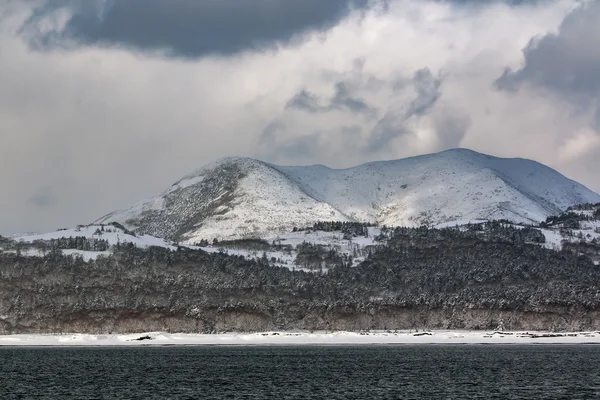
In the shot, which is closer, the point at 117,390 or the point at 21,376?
the point at 117,390

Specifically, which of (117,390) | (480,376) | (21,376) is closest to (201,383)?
(117,390)

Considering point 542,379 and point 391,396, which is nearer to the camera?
point 391,396

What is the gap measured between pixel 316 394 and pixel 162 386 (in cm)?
3365

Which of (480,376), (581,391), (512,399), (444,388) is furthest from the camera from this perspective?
(480,376)

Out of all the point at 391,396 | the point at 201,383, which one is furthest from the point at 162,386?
the point at 391,396

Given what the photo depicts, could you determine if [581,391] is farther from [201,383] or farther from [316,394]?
[201,383]

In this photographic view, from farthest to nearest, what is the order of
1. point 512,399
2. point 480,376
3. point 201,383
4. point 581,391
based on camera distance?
point 480,376, point 201,383, point 581,391, point 512,399

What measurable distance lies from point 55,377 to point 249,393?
57.4m

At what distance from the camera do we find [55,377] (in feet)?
646

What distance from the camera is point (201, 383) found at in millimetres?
181125

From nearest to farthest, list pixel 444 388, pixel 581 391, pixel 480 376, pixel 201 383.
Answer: pixel 581 391 < pixel 444 388 < pixel 201 383 < pixel 480 376

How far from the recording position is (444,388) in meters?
166

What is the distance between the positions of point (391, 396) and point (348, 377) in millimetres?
44471

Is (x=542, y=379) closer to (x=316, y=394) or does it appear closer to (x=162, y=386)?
(x=316, y=394)
